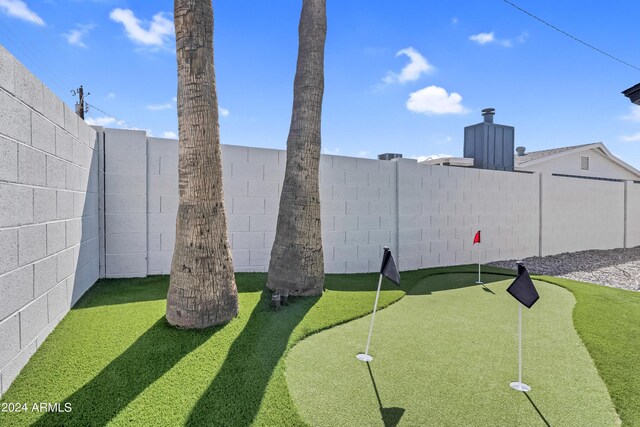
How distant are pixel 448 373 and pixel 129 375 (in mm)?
3009

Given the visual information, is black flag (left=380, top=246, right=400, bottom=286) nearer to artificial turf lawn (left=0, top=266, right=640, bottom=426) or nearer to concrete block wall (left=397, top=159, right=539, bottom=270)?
artificial turf lawn (left=0, top=266, right=640, bottom=426)

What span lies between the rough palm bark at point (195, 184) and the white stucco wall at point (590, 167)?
1465 centimetres

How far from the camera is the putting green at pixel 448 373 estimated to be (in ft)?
8.95

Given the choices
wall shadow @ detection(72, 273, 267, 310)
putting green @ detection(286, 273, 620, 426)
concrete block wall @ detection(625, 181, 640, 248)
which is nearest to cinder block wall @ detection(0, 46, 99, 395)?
wall shadow @ detection(72, 273, 267, 310)

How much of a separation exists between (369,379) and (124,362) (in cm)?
235

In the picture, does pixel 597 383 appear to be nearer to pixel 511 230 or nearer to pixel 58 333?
pixel 58 333

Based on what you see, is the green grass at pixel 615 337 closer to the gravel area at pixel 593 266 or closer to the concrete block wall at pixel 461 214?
the gravel area at pixel 593 266

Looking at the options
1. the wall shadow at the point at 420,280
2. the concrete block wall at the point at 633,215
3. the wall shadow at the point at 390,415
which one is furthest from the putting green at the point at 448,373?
the concrete block wall at the point at 633,215

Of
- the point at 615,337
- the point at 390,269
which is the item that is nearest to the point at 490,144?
the point at 615,337

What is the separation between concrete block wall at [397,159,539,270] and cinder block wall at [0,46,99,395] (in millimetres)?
7080

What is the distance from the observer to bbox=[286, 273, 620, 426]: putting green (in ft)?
8.95

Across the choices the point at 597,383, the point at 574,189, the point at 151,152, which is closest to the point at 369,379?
Answer: the point at 597,383

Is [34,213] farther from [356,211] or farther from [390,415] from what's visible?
[356,211]

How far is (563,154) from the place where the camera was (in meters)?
16.7
